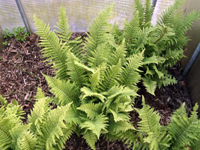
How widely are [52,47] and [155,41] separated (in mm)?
1650

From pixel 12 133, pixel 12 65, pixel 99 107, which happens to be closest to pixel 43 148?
pixel 12 133

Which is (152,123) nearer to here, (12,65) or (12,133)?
(12,133)

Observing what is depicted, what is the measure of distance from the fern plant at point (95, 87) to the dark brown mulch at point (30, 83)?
0.54 metres

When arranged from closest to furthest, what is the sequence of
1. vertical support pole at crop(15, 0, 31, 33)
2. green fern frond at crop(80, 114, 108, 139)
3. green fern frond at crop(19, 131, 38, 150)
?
green fern frond at crop(19, 131, 38, 150), green fern frond at crop(80, 114, 108, 139), vertical support pole at crop(15, 0, 31, 33)

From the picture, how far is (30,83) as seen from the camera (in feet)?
10.6

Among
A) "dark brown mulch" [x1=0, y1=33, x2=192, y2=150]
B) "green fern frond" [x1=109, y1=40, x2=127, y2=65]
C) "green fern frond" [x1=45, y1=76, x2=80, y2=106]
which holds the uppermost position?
"green fern frond" [x1=109, y1=40, x2=127, y2=65]

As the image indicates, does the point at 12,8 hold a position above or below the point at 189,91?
above

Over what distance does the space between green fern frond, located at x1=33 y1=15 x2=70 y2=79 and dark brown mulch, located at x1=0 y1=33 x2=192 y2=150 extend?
680mm

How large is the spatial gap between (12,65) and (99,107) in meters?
2.21

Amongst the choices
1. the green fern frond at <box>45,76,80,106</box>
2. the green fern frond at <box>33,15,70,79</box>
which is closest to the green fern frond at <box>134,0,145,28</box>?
the green fern frond at <box>33,15,70,79</box>

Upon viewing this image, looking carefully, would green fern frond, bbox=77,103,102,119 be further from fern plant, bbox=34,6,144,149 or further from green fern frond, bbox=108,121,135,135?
green fern frond, bbox=108,121,135,135

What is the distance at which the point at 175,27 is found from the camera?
10.1 ft

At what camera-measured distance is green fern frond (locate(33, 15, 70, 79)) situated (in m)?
2.27

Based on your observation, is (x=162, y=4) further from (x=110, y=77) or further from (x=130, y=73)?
(x=110, y=77)
